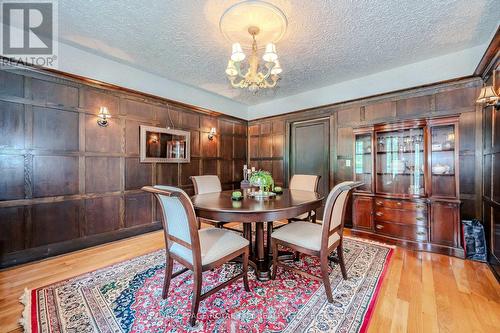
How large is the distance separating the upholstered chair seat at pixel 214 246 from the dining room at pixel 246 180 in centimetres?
2

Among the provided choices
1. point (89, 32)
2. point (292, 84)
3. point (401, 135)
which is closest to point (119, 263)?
point (89, 32)

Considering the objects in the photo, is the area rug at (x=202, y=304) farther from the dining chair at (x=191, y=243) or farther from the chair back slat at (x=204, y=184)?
the chair back slat at (x=204, y=184)

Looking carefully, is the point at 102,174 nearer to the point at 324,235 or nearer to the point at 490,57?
the point at 324,235

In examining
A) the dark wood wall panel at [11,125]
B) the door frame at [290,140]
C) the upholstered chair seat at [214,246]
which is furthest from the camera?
the door frame at [290,140]

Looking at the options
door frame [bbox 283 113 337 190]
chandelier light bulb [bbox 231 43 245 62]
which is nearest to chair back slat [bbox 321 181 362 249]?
chandelier light bulb [bbox 231 43 245 62]

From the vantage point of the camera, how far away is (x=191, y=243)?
1546 millimetres

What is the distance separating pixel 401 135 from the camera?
333 cm

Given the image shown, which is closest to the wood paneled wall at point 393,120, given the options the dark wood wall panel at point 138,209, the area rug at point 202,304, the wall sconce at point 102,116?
the area rug at point 202,304

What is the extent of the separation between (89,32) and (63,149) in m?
1.52

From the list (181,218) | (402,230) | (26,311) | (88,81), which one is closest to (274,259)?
(181,218)

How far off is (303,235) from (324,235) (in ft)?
0.75

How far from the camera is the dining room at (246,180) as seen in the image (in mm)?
1704

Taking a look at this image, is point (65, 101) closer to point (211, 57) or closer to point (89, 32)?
point (89, 32)

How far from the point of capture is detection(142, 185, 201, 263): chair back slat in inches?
59.1
